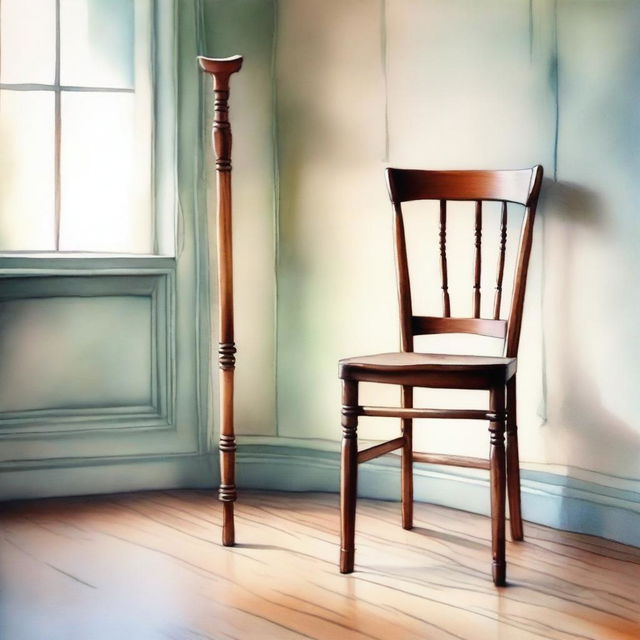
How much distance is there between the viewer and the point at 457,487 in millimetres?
2910

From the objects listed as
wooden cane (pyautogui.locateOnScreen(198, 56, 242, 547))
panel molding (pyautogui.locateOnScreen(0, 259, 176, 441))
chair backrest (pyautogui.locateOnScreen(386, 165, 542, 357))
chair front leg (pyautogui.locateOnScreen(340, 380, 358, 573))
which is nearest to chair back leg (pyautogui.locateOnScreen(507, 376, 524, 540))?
chair backrest (pyautogui.locateOnScreen(386, 165, 542, 357))

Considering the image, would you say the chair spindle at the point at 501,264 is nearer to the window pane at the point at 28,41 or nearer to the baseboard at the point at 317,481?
the baseboard at the point at 317,481

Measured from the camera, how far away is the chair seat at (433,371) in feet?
7.14

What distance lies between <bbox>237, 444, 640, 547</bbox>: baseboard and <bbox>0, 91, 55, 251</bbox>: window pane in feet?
3.36

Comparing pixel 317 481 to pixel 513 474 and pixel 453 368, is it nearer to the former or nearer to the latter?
pixel 513 474

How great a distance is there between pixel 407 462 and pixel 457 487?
0.33 meters

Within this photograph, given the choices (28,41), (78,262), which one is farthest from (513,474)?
(28,41)

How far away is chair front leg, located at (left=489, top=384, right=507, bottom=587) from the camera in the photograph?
217 centimetres

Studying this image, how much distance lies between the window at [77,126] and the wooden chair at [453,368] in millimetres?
1015

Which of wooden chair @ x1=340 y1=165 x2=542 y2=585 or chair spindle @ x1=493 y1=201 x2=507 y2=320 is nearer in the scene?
wooden chair @ x1=340 y1=165 x2=542 y2=585

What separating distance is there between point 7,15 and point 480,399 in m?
2.00

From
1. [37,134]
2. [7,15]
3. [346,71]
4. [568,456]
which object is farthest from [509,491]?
[7,15]

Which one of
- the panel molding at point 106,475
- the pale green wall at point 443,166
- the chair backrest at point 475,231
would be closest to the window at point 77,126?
the pale green wall at point 443,166

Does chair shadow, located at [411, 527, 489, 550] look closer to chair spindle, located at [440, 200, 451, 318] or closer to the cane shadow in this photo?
the cane shadow
